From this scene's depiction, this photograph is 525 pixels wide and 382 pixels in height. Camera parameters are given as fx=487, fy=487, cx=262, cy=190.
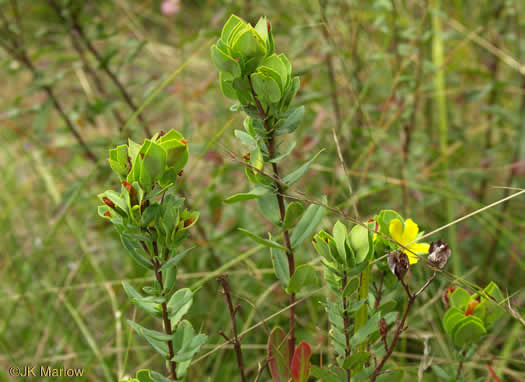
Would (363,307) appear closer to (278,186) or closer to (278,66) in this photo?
(278,186)

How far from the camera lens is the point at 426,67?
4.06 feet

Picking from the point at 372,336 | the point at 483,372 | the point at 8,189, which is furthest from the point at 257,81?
the point at 8,189

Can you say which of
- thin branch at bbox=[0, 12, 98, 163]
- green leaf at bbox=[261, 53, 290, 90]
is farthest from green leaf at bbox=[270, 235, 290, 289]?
thin branch at bbox=[0, 12, 98, 163]

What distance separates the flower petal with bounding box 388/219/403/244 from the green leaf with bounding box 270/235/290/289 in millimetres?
137

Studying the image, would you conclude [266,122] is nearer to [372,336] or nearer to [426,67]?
[372,336]

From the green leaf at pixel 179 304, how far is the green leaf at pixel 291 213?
134mm

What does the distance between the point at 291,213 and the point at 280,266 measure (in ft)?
0.29

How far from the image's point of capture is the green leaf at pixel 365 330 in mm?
544

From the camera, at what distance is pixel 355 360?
0.54 m

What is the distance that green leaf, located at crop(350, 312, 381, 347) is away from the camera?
21.4 inches

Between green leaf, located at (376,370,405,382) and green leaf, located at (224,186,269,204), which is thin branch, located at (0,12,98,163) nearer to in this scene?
green leaf, located at (224,186,269,204)

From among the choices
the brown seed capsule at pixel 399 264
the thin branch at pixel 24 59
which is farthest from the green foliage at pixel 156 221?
the thin branch at pixel 24 59

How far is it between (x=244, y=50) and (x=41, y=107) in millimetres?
1065

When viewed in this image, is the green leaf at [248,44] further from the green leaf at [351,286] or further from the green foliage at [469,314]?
the green foliage at [469,314]
